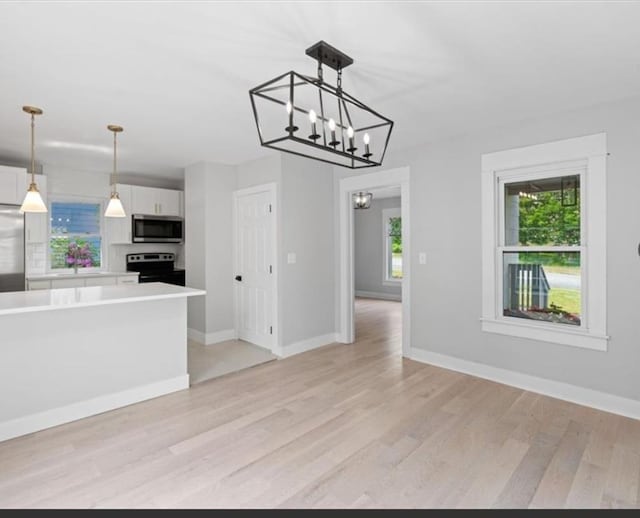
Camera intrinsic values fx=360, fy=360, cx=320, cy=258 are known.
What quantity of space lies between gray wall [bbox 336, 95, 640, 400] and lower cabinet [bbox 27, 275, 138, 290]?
11.0ft

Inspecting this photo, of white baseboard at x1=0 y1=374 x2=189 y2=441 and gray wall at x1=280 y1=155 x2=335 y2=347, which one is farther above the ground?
gray wall at x1=280 y1=155 x2=335 y2=347

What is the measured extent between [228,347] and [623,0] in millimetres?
4543

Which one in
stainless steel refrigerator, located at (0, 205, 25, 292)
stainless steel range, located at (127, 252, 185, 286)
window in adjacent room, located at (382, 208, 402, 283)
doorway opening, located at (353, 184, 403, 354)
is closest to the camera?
stainless steel refrigerator, located at (0, 205, 25, 292)

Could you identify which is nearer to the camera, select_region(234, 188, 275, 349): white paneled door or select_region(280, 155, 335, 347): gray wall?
select_region(280, 155, 335, 347): gray wall

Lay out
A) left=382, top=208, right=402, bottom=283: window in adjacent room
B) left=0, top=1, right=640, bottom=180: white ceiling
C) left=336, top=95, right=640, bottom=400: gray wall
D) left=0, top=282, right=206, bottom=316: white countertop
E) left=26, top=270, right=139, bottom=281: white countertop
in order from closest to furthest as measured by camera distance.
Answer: left=0, top=1, right=640, bottom=180: white ceiling
left=0, top=282, right=206, bottom=316: white countertop
left=336, top=95, right=640, bottom=400: gray wall
left=26, top=270, right=139, bottom=281: white countertop
left=382, top=208, right=402, bottom=283: window in adjacent room

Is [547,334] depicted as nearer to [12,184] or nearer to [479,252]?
[479,252]

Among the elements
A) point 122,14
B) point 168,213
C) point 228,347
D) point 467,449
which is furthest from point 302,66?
point 168,213

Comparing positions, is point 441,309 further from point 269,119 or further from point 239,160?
point 239,160

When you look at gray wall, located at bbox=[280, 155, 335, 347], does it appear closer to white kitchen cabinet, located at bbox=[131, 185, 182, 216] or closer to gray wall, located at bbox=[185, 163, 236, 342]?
gray wall, located at bbox=[185, 163, 236, 342]

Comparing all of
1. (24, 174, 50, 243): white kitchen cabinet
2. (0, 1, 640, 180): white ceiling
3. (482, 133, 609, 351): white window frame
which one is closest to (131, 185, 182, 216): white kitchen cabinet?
(24, 174, 50, 243): white kitchen cabinet

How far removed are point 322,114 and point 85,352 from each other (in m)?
2.52

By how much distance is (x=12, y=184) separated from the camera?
420 centimetres

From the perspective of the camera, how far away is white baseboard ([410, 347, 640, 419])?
2813mm

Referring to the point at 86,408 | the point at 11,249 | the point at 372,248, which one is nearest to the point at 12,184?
the point at 11,249
